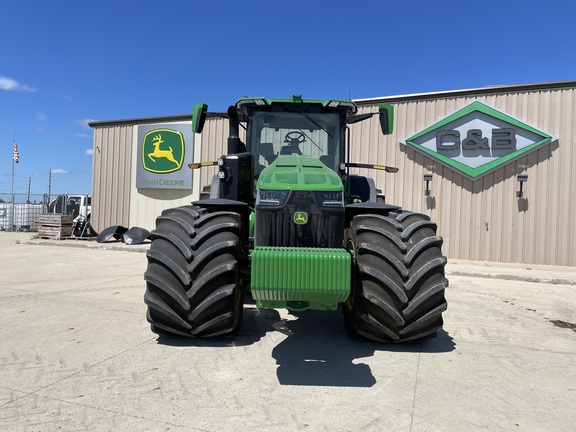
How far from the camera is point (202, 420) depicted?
103 inches

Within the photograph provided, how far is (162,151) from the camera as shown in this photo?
14.7 metres

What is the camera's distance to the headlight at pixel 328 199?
3803 mm

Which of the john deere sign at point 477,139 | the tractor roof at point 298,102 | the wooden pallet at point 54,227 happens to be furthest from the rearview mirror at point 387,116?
the wooden pallet at point 54,227

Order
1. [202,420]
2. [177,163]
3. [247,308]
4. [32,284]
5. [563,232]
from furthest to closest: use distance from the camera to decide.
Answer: [177,163], [563,232], [32,284], [247,308], [202,420]

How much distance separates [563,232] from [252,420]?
11.0 m

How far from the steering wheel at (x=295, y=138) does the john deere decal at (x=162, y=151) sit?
10.1m

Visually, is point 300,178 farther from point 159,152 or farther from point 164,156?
point 159,152

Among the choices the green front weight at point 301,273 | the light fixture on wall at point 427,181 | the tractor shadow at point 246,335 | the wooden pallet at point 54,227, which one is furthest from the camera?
the wooden pallet at point 54,227

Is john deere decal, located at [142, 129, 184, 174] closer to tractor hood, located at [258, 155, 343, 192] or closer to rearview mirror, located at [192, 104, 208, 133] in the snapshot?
rearview mirror, located at [192, 104, 208, 133]

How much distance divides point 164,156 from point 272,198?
1182 centimetres

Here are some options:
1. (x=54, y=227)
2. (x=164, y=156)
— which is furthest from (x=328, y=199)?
(x=54, y=227)

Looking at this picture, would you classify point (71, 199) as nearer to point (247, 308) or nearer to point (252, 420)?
point (247, 308)

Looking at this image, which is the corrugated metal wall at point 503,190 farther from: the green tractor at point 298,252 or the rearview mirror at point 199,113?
the green tractor at point 298,252

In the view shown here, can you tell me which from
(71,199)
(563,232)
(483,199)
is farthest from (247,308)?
(71,199)
